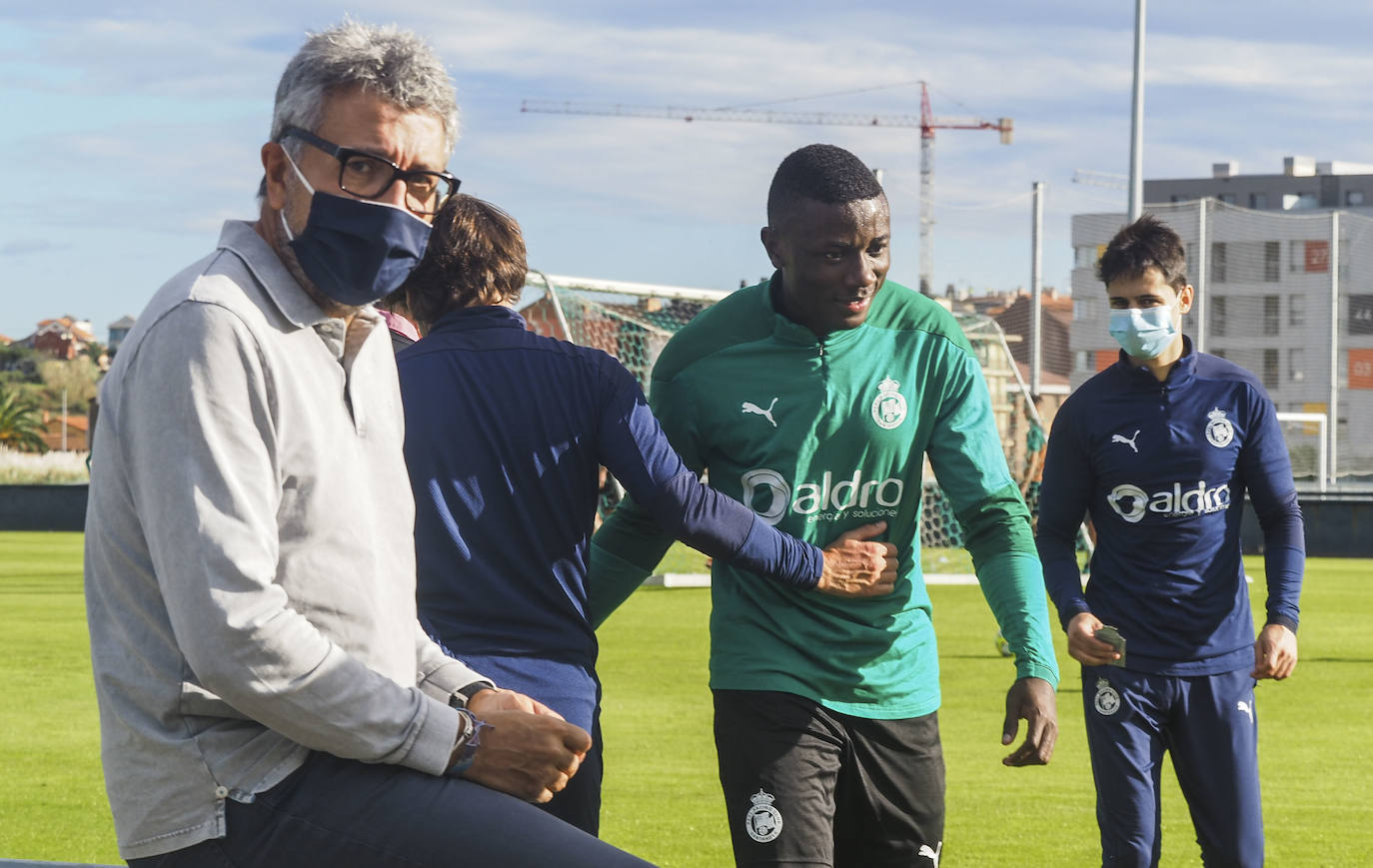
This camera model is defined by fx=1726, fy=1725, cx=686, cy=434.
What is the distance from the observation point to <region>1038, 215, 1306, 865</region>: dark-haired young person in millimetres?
5145

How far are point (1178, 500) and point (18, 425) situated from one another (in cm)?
8360

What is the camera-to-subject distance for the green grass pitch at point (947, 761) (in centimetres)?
707

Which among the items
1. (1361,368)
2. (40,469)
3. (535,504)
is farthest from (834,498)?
(1361,368)

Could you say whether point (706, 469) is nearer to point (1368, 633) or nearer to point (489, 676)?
point (489, 676)

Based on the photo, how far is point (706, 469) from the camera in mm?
4324

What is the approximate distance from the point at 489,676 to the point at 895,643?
1089 millimetres

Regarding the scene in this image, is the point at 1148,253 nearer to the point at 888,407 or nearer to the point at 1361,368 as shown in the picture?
the point at 888,407

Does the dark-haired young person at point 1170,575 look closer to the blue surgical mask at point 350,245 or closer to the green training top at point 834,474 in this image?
the green training top at point 834,474

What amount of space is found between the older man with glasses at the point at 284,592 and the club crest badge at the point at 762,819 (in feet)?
5.60

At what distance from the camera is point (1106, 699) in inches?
207

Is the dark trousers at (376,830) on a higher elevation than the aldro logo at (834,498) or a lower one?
lower

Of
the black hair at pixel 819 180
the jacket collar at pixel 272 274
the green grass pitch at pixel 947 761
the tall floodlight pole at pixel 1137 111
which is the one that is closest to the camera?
the jacket collar at pixel 272 274

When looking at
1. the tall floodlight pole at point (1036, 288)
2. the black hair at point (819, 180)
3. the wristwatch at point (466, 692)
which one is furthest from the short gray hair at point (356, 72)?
the tall floodlight pole at point (1036, 288)

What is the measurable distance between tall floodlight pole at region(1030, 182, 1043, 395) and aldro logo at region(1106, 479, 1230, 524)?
102ft
